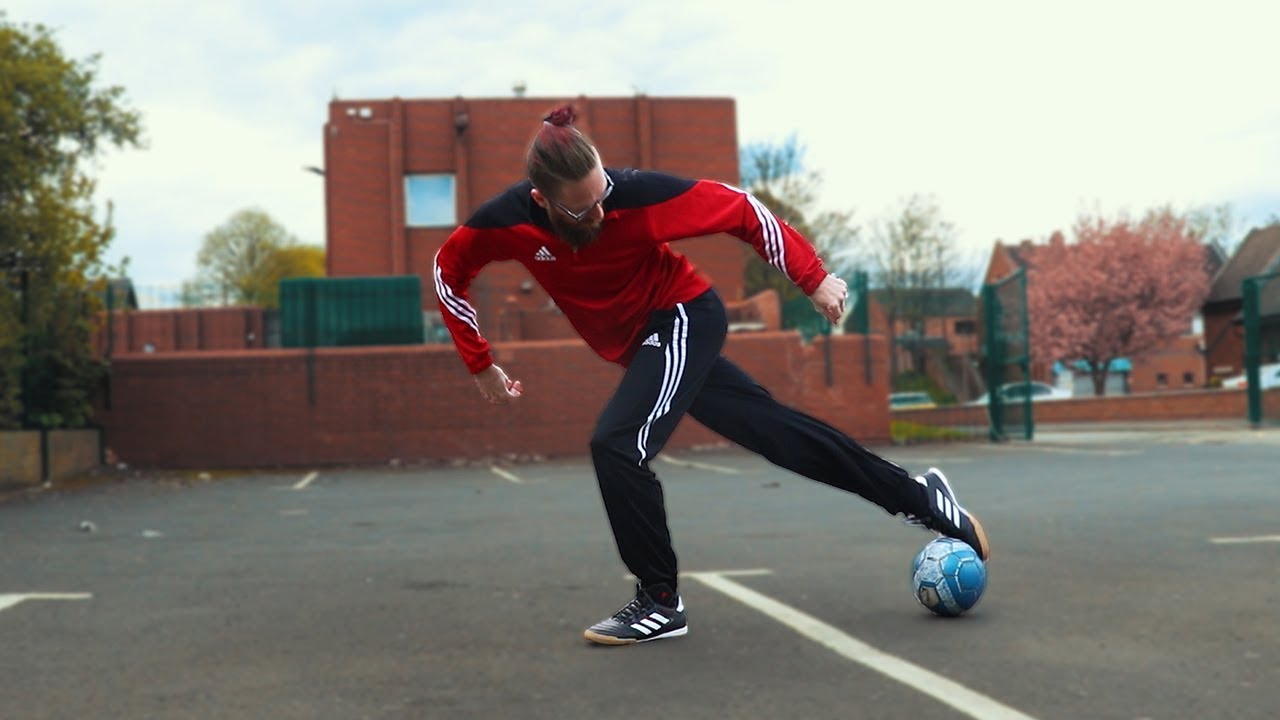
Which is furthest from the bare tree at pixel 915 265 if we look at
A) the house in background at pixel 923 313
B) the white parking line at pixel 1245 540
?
the white parking line at pixel 1245 540

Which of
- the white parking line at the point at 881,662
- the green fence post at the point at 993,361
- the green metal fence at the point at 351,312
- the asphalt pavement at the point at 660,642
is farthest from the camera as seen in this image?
the green fence post at the point at 993,361

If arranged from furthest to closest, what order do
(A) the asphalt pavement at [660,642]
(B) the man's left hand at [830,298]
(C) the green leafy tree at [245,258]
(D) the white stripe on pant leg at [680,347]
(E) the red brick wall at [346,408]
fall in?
1. (C) the green leafy tree at [245,258]
2. (E) the red brick wall at [346,408]
3. (D) the white stripe on pant leg at [680,347]
4. (B) the man's left hand at [830,298]
5. (A) the asphalt pavement at [660,642]

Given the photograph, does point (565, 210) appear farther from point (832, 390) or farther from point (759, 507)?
point (832, 390)

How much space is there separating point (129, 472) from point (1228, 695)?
19319 millimetres

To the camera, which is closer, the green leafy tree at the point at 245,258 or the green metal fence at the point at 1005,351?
the green metal fence at the point at 1005,351

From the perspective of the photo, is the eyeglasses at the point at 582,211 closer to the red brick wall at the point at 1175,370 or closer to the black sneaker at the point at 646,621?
the black sneaker at the point at 646,621

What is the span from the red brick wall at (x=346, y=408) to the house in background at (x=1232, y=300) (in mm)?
36419

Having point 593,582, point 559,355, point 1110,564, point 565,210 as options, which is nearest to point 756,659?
point 565,210

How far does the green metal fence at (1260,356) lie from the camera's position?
23.8 meters

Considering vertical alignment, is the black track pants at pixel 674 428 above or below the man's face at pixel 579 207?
below

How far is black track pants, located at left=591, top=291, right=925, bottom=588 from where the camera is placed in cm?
421

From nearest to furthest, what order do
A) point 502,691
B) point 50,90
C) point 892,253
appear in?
point 502,691 → point 50,90 → point 892,253

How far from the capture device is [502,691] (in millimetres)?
3471

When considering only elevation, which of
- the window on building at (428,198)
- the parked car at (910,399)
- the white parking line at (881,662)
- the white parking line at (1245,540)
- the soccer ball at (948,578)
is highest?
the window on building at (428,198)
